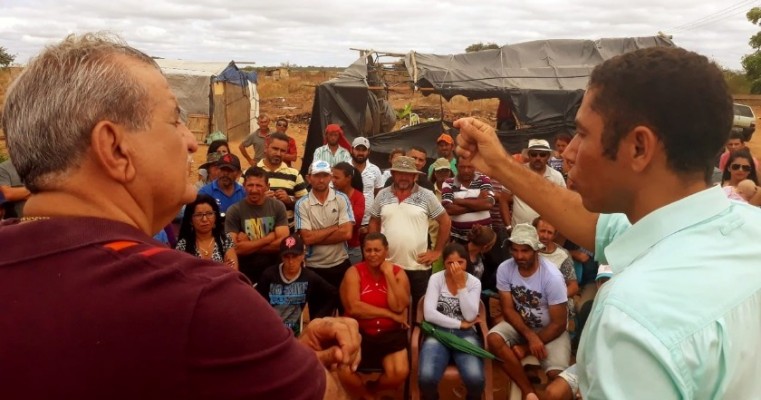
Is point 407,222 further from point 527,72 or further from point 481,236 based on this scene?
point 527,72

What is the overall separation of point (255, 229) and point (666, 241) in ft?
15.3

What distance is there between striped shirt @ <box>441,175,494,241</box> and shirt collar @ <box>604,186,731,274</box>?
4840 mm

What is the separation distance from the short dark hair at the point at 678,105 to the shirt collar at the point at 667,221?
0.27ft

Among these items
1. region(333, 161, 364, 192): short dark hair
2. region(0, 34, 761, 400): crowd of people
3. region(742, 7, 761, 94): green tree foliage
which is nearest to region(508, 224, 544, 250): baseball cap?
region(333, 161, 364, 192): short dark hair

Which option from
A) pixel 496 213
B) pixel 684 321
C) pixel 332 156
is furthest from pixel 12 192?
pixel 684 321

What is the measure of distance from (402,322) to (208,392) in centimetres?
416

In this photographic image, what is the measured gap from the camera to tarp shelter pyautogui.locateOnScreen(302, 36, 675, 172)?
10.9 meters

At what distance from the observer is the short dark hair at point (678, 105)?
4.33 feet

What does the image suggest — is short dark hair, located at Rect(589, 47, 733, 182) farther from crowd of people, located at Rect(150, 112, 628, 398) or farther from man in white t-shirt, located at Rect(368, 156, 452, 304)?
man in white t-shirt, located at Rect(368, 156, 452, 304)

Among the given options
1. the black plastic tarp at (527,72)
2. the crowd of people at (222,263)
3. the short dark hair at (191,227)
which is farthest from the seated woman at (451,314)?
the black plastic tarp at (527,72)

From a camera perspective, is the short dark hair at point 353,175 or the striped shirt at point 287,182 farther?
the striped shirt at point 287,182

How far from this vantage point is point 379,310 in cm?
493

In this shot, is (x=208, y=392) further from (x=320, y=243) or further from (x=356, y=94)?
(x=356, y=94)

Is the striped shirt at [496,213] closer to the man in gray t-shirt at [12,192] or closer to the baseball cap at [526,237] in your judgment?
Answer: the baseball cap at [526,237]
